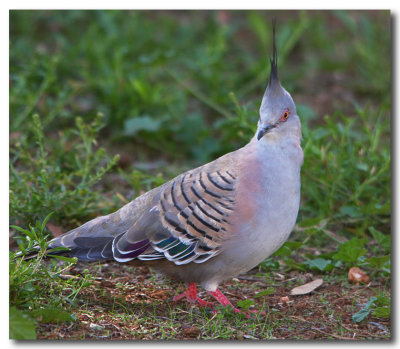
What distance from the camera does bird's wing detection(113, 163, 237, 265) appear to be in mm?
3717

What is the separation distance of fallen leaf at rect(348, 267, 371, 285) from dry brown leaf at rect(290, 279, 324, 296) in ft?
0.69

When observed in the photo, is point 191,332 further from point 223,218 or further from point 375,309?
point 375,309

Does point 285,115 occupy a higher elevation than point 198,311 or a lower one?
higher

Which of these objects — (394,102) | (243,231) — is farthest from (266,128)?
(394,102)

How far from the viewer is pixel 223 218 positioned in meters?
3.71

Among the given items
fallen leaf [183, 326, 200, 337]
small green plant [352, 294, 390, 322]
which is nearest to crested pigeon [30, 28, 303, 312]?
fallen leaf [183, 326, 200, 337]

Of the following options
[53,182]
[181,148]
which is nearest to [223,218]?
[53,182]

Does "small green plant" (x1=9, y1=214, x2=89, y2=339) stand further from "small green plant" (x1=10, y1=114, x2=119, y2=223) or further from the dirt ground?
"small green plant" (x1=10, y1=114, x2=119, y2=223)

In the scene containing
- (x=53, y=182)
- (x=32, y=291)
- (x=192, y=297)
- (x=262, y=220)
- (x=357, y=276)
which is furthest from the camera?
(x=53, y=182)

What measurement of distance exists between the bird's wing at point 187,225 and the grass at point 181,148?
0.34 m

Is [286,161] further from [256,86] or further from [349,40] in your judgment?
[349,40]

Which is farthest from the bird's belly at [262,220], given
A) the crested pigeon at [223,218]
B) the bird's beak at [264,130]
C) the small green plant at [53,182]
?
the small green plant at [53,182]

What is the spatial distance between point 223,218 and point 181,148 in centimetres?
237

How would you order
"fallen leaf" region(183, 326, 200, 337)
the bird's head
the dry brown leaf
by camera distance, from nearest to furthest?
"fallen leaf" region(183, 326, 200, 337), the bird's head, the dry brown leaf
